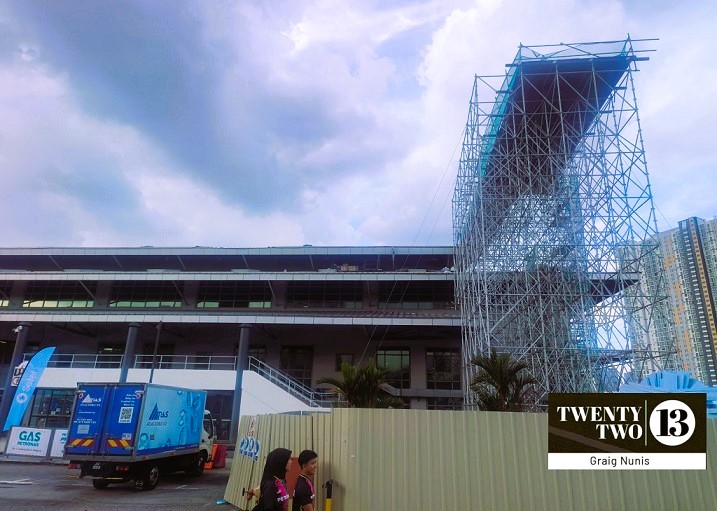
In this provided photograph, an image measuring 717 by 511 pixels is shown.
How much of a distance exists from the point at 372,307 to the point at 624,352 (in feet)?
48.9

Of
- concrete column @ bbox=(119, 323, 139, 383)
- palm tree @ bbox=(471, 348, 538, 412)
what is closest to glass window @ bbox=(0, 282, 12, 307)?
concrete column @ bbox=(119, 323, 139, 383)

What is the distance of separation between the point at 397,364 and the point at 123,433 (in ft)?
61.4

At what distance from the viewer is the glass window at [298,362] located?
98.9 ft

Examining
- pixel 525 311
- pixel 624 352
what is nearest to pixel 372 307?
pixel 525 311

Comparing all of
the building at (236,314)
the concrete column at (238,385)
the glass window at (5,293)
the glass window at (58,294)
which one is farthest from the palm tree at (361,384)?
the glass window at (5,293)

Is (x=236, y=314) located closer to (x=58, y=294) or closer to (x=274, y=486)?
(x=58, y=294)

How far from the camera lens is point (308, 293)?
31.4 meters

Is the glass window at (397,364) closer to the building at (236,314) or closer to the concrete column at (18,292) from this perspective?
the building at (236,314)

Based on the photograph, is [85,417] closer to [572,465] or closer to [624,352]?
[572,465]

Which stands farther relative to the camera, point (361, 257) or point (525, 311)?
point (361, 257)

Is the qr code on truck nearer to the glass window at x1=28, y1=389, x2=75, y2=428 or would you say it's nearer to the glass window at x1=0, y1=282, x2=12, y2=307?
the glass window at x1=28, y1=389, x2=75, y2=428

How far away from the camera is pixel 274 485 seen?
5074 mm

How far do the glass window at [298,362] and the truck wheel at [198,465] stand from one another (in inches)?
475

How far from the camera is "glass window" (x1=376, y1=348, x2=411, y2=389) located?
96.0 feet
